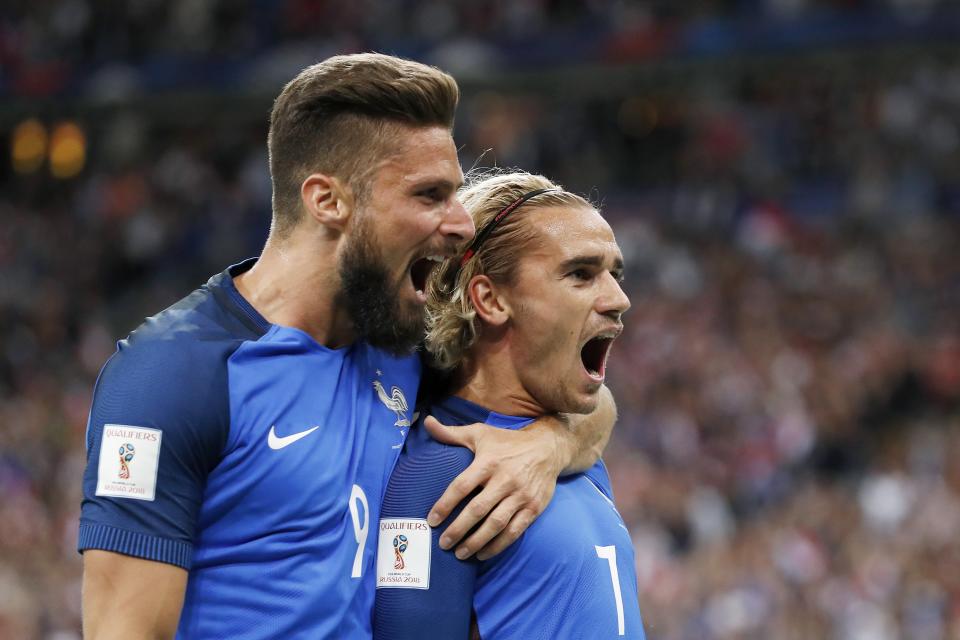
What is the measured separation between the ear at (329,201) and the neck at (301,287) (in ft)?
0.17

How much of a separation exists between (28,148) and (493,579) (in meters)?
21.2

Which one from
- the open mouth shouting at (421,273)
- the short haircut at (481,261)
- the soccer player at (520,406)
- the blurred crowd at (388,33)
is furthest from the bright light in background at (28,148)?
the open mouth shouting at (421,273)

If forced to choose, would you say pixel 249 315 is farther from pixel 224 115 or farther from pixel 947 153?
pixel 224 115

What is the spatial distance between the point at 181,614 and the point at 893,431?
31.9ft

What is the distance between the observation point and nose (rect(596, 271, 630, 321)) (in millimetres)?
3309

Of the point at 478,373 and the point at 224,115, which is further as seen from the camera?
the point at 224,115

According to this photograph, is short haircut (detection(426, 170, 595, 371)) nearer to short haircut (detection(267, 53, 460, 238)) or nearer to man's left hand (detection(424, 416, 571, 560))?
man's left hand (detection(424, 416, 571, 560))

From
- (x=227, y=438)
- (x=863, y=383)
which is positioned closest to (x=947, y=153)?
(x=863, y=383)

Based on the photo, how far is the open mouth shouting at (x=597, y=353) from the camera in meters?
3.37

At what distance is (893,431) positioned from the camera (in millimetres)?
11453

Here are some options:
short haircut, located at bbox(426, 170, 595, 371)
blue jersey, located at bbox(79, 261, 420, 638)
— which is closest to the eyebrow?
short haircut, located at bbox(426, 170, 595, 371)

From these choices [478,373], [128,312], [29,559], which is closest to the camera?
[478,373]

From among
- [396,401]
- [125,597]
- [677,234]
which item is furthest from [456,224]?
[677,234]

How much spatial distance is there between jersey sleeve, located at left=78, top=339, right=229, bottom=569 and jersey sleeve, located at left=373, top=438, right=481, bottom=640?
1.76 ft
